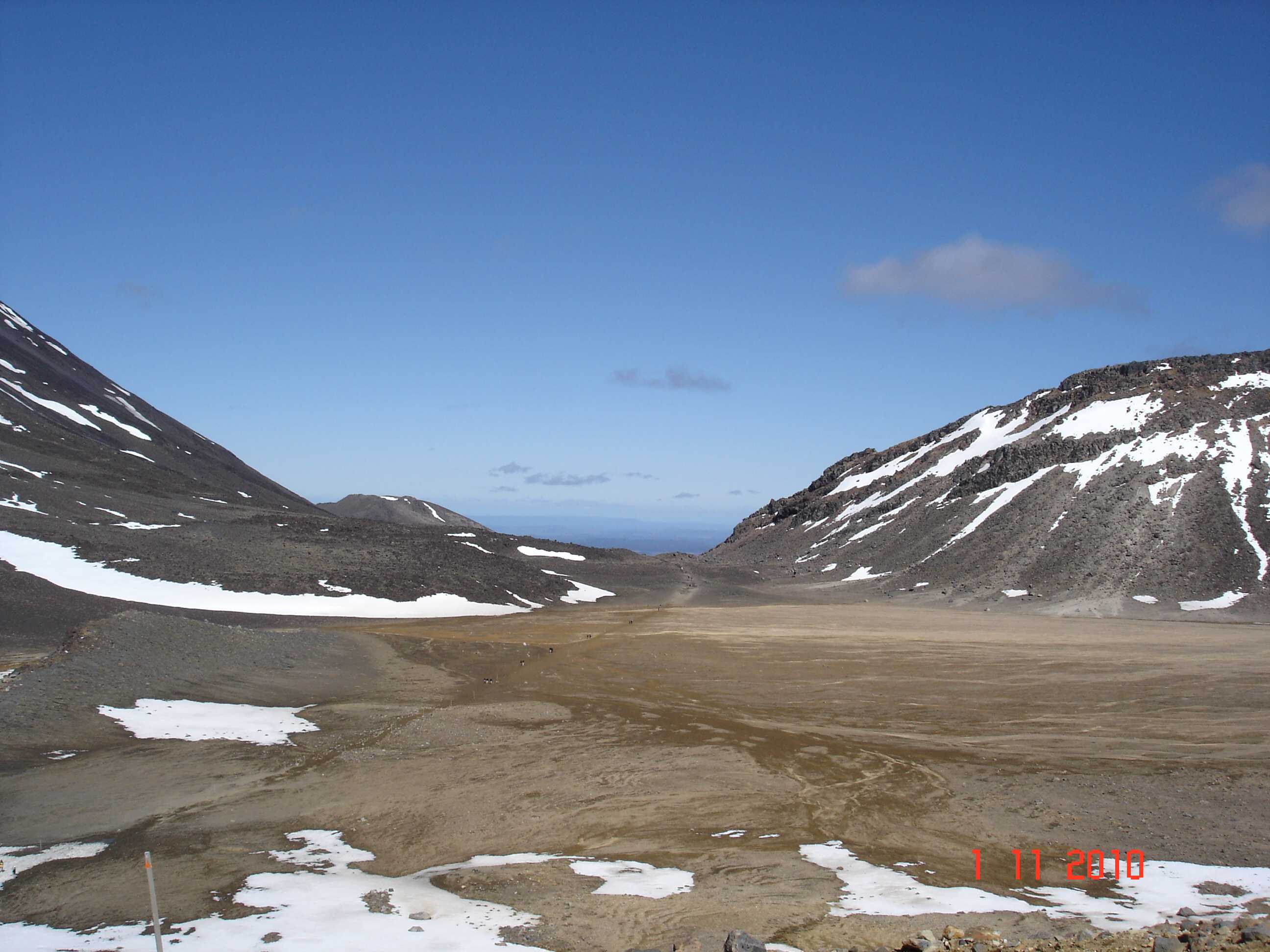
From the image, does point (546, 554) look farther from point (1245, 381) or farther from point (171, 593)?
point (1245, 381)

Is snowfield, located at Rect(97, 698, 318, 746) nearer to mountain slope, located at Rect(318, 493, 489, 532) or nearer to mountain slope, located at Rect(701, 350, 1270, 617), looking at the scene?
mountain slope, located at Rect(701, 350, 1270, 617)

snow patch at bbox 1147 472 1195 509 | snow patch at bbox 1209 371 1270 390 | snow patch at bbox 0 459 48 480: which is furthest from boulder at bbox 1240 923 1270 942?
snow patch at bbox 1209 371 1270 390

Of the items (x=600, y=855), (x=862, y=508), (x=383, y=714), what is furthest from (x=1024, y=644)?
(x=862, y=508)

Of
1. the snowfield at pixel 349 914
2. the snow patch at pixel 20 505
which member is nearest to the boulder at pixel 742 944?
the snowfield at pixel 349 914

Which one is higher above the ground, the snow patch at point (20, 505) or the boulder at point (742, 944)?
the snow patch at point (20, 505)
